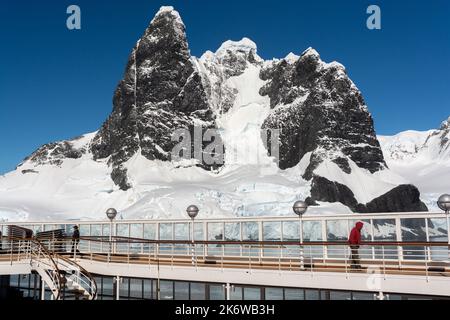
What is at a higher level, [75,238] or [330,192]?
[330,192]

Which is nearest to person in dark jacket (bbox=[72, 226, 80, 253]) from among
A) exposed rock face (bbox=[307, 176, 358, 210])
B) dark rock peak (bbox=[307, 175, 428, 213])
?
exposed rock face (bbox=[307, 176, 358, 210])

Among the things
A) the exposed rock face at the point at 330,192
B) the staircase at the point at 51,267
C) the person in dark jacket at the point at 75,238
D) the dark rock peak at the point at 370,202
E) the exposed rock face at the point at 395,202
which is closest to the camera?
the staircase at the point at 51,267

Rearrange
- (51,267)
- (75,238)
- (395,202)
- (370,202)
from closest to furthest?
(51,267) → (75,238) → (395,202) → (370,202)

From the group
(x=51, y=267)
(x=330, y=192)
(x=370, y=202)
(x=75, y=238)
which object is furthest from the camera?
(x=370, y=202)

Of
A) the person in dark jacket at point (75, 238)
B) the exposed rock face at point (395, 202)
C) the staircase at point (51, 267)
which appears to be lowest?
the staircase at point (51, 267)

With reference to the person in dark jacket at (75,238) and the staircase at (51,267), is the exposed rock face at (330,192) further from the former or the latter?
the staircase at (51,267)

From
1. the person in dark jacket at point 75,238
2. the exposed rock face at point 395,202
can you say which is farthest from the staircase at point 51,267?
the exposed rock face at point 395,202

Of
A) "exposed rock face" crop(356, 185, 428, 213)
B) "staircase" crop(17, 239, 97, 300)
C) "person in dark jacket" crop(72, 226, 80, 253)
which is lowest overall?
"staircase" crop(17, 239, 97, 300)

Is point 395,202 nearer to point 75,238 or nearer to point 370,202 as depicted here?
point 370,202

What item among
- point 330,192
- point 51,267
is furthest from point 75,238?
point 330,192

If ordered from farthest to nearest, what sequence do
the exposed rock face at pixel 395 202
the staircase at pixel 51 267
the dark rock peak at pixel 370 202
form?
the exposed rock face at pixel 395 202 → the dark rock peak at pixel 370 202 → the staircase at pixel 51 267

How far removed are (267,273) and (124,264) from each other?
6600 mm

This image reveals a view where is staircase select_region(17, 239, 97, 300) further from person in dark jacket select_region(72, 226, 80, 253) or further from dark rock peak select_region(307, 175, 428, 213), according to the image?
dark rock peak select_region(307, 175, 428, 213)
